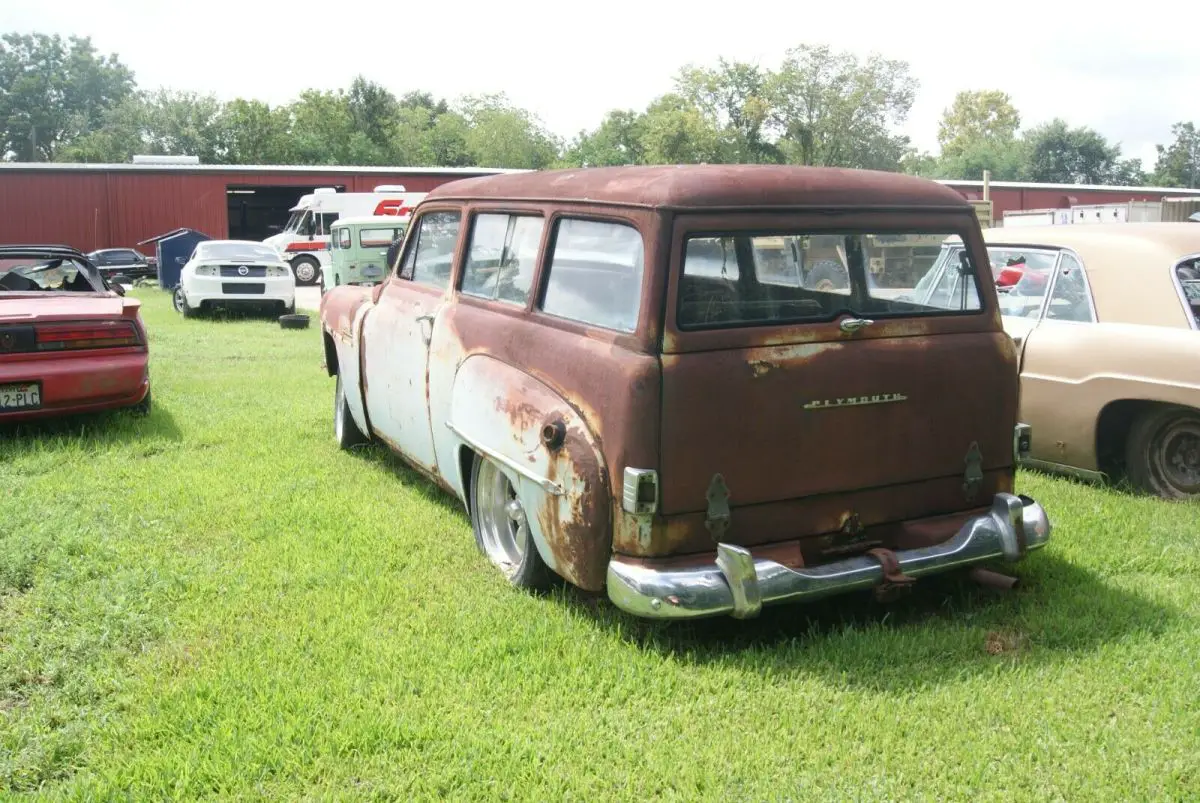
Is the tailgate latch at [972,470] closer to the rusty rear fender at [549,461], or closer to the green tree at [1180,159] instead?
the rusty rear fender at [549,461]

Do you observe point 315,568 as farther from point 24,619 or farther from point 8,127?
point 8,127

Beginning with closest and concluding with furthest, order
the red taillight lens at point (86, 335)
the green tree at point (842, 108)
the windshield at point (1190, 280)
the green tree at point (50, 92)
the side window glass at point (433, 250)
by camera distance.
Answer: the side window glass at point (433, 250) → the windshield at point (1190, 280) → the red taillight lens at point (86, 335) → the green tree at point (842, 108) → the green tree at point (50, 92)

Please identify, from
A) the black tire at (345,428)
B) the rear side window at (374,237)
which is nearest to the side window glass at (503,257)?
the black tire at (345,428)

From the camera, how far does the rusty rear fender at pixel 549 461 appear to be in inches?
151

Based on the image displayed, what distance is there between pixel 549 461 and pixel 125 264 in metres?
28.6

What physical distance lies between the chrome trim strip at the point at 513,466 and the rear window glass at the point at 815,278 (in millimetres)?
782

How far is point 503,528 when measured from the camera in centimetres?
480

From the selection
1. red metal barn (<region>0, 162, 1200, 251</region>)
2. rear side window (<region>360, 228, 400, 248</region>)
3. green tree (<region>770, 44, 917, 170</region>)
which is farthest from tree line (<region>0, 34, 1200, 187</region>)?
rear side window (<region>360, 228, 400, 248</region>)

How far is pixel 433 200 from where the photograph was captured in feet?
19.2

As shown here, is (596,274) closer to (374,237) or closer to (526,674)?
(526,674)

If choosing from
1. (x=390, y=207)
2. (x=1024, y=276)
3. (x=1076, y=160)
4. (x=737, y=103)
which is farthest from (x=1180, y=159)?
(x=1024, y=276)

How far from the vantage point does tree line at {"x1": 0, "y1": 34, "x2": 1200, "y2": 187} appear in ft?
208

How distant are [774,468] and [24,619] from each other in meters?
3.02

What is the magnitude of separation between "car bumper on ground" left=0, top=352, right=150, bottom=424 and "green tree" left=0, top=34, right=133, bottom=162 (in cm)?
10866
